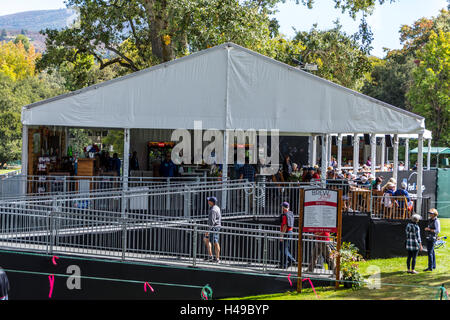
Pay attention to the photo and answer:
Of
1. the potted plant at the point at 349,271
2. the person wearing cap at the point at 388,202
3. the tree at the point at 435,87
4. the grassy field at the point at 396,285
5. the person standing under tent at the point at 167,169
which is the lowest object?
the grassy field at the point at 396,285

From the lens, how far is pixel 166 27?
111 ft

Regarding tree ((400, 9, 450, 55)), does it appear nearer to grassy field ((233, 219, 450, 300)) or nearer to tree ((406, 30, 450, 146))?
tree ((406, 30, 450, 146))

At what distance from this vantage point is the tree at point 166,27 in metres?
28.6

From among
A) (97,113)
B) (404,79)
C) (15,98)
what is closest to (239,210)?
(97,113)

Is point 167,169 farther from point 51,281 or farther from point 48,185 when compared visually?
point 51,281

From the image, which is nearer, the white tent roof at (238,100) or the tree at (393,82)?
the white tent roof at (238,100)

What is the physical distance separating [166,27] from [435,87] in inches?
1069

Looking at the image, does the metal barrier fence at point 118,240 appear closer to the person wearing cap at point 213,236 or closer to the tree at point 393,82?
the person wearing cap at point 213,236

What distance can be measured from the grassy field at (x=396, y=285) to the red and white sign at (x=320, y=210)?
149 cm

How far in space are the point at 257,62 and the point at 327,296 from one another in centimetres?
864

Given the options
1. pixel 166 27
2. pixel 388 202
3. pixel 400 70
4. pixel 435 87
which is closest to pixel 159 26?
pixel 166 27

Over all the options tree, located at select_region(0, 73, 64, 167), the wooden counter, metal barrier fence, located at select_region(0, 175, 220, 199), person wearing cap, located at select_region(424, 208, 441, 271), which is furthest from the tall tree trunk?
tree, located at select_region(0, 73, 64, 167)

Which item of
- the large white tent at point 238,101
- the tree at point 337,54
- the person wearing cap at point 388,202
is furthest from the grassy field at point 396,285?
the tree at point 337,54

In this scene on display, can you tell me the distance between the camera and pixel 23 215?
1423 cm
